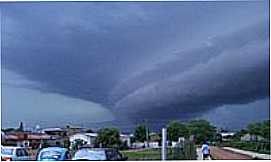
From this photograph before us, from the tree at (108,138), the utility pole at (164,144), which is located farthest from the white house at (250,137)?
the tree at (108,138)

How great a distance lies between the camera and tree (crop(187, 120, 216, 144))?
7.73 m

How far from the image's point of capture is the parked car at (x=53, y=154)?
788cm

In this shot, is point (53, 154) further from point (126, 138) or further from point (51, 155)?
point (126, 138)

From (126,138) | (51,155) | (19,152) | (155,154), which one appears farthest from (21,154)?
(155,154)

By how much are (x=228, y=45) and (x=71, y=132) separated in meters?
1.61

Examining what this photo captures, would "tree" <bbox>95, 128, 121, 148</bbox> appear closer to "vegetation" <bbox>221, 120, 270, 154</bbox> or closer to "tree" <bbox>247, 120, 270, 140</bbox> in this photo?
"vegetation" <bbox>221, 120, 270, 154</bbox>

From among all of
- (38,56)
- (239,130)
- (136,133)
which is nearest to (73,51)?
(38,56)

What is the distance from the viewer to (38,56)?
7832 mm

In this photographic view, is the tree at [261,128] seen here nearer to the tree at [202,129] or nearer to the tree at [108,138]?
the tree at [202,129]

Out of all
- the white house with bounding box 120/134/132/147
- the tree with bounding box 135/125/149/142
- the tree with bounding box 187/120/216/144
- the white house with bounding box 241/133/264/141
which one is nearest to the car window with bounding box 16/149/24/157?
the white house with bounding box 120/134/132/147

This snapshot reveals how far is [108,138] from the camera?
784 centimetres

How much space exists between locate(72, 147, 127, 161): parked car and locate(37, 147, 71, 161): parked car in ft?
0.30

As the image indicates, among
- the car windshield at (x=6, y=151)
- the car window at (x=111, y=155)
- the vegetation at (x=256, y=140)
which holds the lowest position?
the car window at (x=111, y=155)

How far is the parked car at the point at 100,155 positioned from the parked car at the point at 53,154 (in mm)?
91
